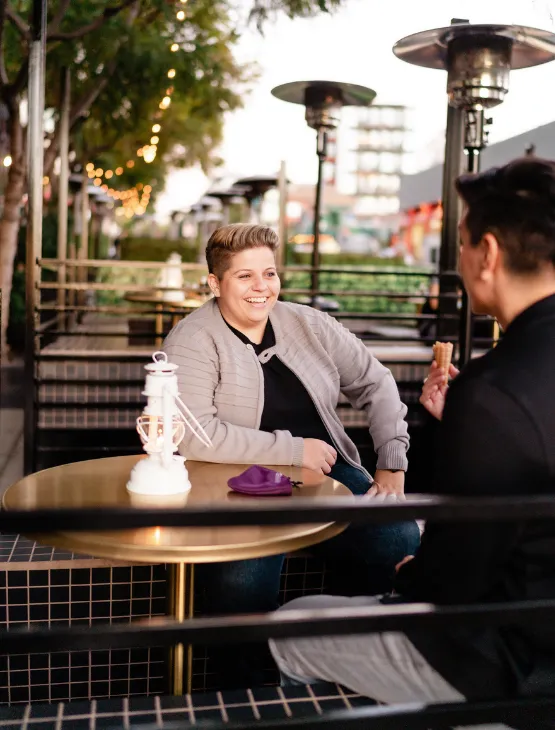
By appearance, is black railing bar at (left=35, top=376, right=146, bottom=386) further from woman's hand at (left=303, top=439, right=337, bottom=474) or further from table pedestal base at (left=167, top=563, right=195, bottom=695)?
table pedestal base at (left=167, top=563, right=195, bottom=695)

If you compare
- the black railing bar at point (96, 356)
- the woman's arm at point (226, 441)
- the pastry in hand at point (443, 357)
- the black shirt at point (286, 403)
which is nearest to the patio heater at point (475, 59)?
the black shirt at point (286, 403)

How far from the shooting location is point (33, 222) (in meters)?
4.88

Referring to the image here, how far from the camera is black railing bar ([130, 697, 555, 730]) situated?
1.25 meters

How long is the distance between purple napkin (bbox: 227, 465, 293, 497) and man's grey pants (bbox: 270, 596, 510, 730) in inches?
13.9

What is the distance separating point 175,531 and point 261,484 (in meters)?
0.33

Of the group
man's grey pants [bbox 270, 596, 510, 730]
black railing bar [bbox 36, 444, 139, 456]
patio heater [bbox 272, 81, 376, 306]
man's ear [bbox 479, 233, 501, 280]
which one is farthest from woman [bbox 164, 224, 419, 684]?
patio heater [bbox 272, 81, 376, 306]

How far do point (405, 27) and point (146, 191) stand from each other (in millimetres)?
26059

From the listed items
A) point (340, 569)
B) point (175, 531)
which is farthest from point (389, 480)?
point (175, 531)

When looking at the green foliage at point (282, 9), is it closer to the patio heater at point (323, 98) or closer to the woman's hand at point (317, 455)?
the patio heater at point (323, 98)

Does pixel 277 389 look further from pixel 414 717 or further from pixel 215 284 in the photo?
pixel 414 717

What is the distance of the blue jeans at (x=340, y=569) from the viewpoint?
7.97 feet

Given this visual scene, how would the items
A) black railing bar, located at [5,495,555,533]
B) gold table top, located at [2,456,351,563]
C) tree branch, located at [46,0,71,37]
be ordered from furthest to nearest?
1. tree branch, located at [46,0,71,37]
2. gold table top, located at [2,456,351,563]
3. black railing bar, located at [5,495,555,533]

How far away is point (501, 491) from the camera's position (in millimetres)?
1505

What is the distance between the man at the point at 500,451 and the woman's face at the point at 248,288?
117 centimetres
